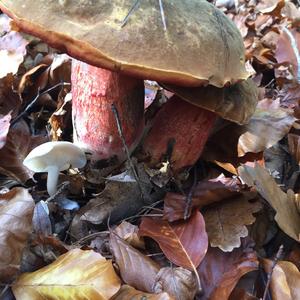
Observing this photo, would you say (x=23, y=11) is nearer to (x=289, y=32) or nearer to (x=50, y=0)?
(x=50, y=0)

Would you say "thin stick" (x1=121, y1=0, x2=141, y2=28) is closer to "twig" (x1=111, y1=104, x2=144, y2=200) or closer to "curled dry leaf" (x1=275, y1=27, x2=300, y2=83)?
"twig" (x1=111, y1=104, x2=144, y2=200)

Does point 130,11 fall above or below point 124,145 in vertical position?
above

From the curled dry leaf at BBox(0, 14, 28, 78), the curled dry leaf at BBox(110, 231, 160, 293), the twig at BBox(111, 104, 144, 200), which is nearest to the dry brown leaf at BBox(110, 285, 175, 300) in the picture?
the curled dry leaf at BBox(110, 231, 160, 293)

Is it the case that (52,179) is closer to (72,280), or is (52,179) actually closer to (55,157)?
(55,157)

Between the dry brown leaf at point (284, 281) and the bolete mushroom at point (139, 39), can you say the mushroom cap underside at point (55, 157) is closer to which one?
the bolete mushroom at point (139, 39)

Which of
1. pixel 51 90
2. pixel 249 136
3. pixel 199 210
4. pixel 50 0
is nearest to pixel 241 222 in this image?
pixel 199 210

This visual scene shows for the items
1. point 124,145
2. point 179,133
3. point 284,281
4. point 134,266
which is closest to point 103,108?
point 124,145
